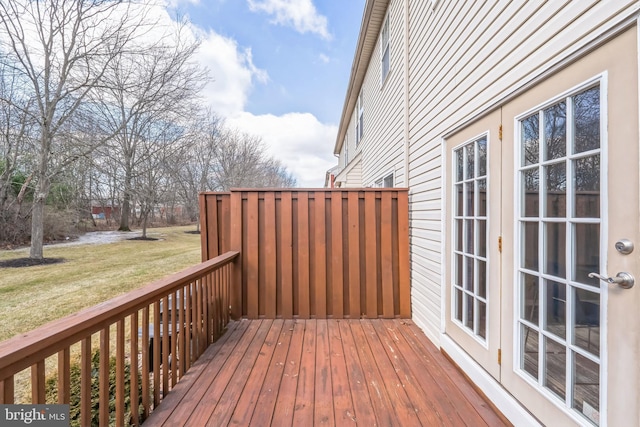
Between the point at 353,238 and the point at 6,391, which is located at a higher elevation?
the point at 353,238

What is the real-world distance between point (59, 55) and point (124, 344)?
10.5m

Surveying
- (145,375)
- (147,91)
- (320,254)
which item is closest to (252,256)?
(320,254)

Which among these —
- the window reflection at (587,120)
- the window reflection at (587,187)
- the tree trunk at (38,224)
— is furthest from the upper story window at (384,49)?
the tree trunk at (38,224)

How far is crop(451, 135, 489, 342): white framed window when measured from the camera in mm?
2055

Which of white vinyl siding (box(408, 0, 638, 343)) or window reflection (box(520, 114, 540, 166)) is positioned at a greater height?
white vinyl siding (box(408, 0, 638, 343))

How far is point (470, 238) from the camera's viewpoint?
2236mm

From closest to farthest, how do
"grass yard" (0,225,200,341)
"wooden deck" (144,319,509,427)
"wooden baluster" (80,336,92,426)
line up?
"wooden baluster" (80,336,92,426) → "wooden deck" (144,319,509,427) → "grass yard" (0,225,200,341)

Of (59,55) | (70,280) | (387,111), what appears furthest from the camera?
(59,55)

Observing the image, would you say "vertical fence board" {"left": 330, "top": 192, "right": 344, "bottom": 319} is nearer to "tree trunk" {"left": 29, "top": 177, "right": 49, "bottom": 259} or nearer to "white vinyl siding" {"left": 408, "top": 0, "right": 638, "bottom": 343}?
"white vinyl siding" {"left": 408, "top": 0, "right": 638, "bottom": 343}

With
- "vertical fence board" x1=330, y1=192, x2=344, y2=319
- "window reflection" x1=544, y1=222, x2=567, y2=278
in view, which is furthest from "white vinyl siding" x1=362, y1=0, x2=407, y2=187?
"window reflection" x1=544, y1=222, x2=567, y2=278

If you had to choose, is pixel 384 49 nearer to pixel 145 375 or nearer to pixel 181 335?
pixel 181 335

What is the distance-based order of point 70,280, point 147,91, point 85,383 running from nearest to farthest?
1. point 85,383
2. point 70,280
3. point 147,91

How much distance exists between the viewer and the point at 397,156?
13.5ft

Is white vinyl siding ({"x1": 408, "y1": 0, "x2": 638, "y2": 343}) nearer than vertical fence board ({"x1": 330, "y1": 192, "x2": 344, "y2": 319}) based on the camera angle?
Yes
